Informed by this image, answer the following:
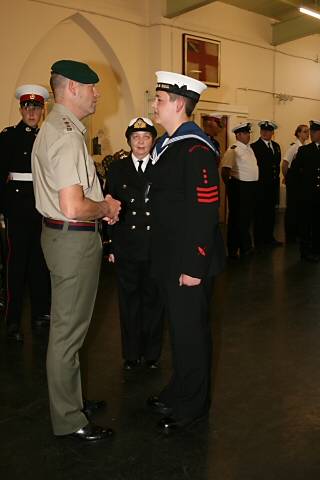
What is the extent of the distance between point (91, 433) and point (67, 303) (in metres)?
0.60

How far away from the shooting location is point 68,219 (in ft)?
6.73

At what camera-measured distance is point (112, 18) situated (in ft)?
29.2

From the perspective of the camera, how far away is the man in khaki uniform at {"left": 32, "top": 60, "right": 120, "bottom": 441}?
6.48 feet

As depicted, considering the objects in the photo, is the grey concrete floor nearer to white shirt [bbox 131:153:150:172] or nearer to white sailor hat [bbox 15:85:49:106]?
white shirt [bbox 131:153:150:172]

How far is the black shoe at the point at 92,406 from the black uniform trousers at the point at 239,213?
423 centimetres

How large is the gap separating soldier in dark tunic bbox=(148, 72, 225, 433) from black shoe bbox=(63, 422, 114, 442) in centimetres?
26

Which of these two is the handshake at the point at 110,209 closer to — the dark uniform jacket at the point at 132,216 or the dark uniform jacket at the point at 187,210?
the dark uniform jacket at the point at 187,210

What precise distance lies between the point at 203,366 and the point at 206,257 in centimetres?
52

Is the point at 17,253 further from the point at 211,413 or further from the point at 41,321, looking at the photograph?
the point at 211,413

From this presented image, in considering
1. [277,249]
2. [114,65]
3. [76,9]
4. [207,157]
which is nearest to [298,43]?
[114,65]

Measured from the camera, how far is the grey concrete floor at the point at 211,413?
204 cm

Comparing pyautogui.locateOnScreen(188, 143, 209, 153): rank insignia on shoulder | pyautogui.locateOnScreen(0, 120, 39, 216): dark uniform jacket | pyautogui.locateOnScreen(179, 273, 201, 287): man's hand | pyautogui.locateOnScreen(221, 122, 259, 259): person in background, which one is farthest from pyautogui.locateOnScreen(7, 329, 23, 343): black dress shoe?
pyautogui.locateOnScreen(221, 122, 259, 259): person in background

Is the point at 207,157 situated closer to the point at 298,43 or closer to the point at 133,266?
the point at 133,266

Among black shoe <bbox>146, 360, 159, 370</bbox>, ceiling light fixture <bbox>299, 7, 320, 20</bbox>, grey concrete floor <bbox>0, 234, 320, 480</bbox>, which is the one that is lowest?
grey concrete floor <bbox>0, 234, 320, 480</bbox>
